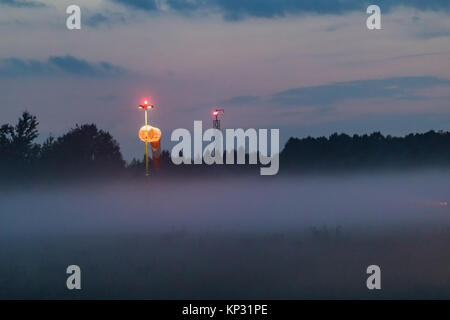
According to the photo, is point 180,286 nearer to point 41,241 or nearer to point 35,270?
point 35,270

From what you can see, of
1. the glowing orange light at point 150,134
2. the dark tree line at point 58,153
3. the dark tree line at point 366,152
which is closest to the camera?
the glowing orange light at point 150,134

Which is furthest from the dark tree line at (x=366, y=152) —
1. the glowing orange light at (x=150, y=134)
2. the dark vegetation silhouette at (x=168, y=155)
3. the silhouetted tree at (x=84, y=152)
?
the glowing orange light at (x=150, y=134)

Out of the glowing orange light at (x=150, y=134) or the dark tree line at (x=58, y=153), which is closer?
the glowing orange light at (x=150, y=134)

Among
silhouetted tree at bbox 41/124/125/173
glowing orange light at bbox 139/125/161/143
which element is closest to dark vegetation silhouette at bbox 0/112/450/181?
silhouetted tree at bbox 41/124/125/173

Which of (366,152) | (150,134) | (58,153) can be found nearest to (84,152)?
(58,153)

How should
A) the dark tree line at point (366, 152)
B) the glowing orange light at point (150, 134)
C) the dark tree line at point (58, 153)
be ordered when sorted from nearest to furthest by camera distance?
the glowing orange light at point (150, 134) → the dark tree line at point (58, 153) → the dark tree line at point (366, 152)

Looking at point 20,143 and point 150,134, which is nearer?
point 150,134

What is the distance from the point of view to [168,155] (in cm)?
6788

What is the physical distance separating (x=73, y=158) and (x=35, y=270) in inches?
1666

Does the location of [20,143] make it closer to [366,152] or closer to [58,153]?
[58,153]

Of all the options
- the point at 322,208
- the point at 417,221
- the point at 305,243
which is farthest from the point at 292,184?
the point at 305,243

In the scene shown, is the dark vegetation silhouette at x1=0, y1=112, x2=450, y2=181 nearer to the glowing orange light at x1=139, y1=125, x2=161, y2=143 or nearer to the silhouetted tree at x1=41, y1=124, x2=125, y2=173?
the silhouetted tree at x1=41, y1=124, x2=125, y2=173

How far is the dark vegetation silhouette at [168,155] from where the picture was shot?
63.0 m

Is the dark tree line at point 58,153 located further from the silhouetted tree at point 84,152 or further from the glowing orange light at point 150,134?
the glowing orange light at point 150,134
